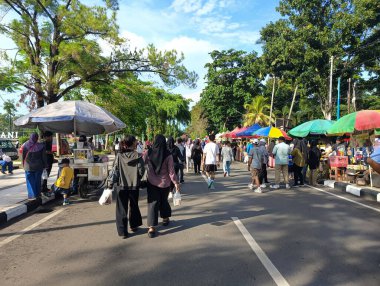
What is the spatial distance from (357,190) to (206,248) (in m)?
7.07

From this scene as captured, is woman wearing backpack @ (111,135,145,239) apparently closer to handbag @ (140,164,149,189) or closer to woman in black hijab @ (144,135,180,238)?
handbag @ (140,164,149,189)

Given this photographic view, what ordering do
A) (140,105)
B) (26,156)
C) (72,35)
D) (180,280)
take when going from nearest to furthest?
(180,280)
(26,156)
(72,35)
(140,105)

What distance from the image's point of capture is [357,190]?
1041cm

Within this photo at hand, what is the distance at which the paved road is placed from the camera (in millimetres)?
4129

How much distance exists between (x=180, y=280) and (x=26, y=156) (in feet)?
20.8

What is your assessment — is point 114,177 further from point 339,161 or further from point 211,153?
point 339,161

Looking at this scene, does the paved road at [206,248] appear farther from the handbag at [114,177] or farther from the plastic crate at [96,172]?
the plastic crate at [96,172]

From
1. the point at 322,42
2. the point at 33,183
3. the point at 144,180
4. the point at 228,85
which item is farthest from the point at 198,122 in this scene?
the point at 144,180

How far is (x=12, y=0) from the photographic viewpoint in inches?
578

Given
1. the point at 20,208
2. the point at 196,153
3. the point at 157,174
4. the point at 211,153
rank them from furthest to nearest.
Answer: the point at 196,153, the point at 211,153, the point at 20,208, the point at 157,174

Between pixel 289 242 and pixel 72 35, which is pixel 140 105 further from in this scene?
pixel 289 242

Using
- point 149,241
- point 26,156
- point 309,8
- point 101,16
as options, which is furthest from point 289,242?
point 309,8

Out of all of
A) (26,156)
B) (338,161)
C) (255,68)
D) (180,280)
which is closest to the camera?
(180,280)

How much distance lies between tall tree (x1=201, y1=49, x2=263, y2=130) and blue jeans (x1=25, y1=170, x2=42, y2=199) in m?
33.7
